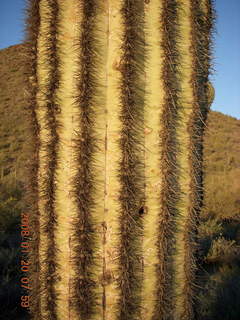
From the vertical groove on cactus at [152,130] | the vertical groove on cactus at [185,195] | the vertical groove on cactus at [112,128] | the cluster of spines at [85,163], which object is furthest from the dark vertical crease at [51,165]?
the vertical groove on cactus at [185,195]

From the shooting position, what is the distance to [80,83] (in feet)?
4.73

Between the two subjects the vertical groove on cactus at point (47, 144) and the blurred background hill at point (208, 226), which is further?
the blurred background hill at point (208, 226)

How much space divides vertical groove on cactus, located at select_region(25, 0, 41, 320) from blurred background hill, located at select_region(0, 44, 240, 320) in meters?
0.07

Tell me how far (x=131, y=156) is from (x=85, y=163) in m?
0.24


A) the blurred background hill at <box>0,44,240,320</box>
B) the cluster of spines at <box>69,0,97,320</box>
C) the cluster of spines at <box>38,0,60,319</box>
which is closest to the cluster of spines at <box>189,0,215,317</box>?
the blurred background hill at <box>0,44,240,320</box>

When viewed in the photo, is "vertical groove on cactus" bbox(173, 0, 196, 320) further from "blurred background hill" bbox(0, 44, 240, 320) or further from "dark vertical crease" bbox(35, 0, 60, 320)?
"dark vertical crease" bbox(35, 0, 60, 320)

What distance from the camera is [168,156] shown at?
1.52 metres

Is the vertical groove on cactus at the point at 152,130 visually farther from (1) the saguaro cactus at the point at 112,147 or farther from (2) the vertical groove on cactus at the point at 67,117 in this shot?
(2) the vertical groove on cactus at the point at 67,117

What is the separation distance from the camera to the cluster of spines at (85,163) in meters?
1.43

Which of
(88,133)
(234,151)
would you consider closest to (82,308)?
(88,133)

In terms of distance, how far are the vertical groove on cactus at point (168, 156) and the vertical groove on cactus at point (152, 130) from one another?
2 centimetres

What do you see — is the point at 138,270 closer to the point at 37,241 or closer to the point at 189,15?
the point at 37,241

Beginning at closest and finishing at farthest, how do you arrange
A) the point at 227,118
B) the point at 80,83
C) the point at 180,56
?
the point at 80,83 → the point at 180,56 → the point at 227,118

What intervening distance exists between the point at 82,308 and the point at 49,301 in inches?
9.1
